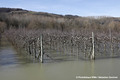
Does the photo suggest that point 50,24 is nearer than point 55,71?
No

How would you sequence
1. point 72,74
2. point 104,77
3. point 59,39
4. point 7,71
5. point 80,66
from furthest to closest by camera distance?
point 59,39
point 80,66
point 7,71
point 72,74
point 104,77

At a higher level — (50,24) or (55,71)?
(50,24)

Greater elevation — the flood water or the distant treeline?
the distant treeline

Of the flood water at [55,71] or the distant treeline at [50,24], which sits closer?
the flood water at [55,71]

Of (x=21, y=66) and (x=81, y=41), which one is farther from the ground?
(x=81, y=41)

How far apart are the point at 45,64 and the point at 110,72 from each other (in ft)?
9.54

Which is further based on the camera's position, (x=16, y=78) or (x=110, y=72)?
(x=110, y=72)

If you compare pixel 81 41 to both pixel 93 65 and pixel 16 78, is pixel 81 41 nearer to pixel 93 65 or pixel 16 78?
pixel 93 65

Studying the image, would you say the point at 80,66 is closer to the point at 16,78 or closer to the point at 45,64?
the point at 45,64

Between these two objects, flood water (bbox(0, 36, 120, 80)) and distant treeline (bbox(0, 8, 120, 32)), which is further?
distant treeline (bbox(0, 8, 120, 32))

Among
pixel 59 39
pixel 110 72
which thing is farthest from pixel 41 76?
pixel 59 39

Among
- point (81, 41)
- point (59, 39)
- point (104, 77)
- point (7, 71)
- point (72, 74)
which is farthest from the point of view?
point (59, 39)

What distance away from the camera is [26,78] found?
5836mm

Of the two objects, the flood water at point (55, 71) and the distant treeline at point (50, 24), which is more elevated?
the distant treeline at point (50, 24)
